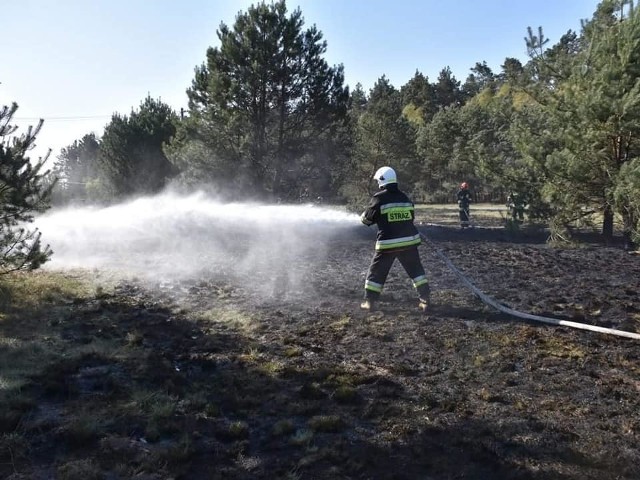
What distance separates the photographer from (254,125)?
24047mm

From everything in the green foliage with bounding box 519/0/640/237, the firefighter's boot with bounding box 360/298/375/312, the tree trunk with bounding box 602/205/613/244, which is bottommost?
the firefighter's boot with bounding box 360/298/375/312

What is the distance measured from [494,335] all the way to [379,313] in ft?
5.43

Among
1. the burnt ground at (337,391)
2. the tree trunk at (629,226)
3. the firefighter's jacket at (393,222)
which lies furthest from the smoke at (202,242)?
the tree trunk at (629,226)

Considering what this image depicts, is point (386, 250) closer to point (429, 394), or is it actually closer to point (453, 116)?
point (429, 394)

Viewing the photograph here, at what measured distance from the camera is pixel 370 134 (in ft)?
109

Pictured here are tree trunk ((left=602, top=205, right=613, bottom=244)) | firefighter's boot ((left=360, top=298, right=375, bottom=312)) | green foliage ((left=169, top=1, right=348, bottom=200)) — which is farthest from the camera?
green foliage ((left=169, top=1, right=348, bottom=200))

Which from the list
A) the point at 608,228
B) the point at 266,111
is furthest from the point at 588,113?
the point at 266,111

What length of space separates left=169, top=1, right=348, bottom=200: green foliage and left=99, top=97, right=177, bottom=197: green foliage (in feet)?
28.4

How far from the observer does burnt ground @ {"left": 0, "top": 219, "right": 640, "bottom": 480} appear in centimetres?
334

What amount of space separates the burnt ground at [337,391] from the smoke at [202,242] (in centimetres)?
227

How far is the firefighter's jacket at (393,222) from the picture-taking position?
23.7ft

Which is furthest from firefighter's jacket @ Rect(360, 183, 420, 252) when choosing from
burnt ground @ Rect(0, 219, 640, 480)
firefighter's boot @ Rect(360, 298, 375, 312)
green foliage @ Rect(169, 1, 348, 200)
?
green foliage @ Rect(169, 1, 348, 200)

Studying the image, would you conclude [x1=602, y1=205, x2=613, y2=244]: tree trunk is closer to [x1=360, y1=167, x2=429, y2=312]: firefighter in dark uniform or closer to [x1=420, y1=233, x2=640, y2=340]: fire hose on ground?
[x1=420, y1=233, x2=640, y2=340]: fire hose on ground

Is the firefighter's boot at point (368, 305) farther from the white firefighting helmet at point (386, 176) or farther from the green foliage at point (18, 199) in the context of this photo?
the green foliage at point (18, 199)
